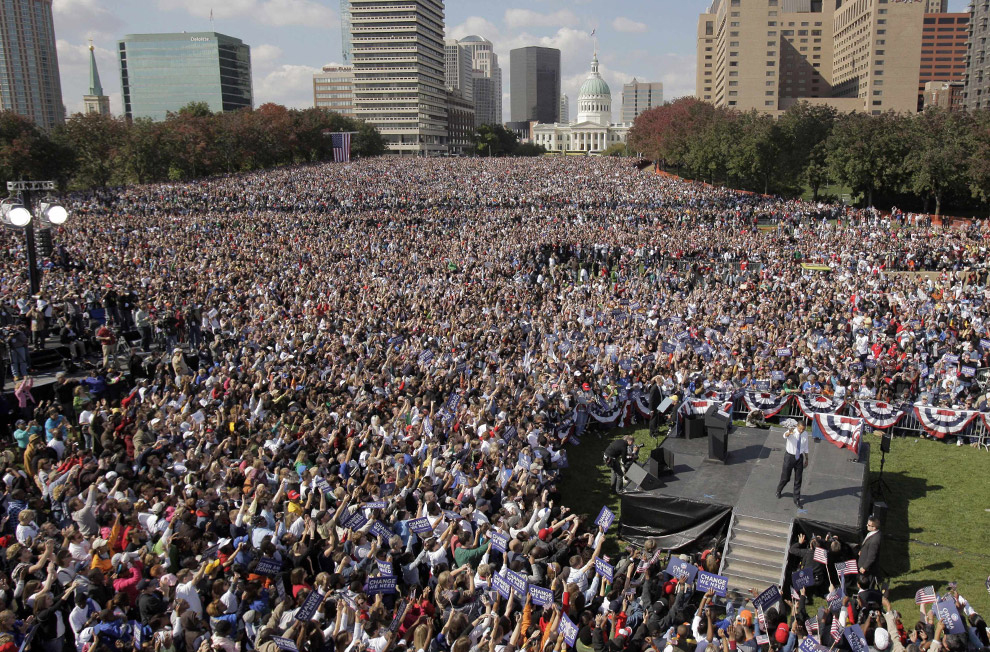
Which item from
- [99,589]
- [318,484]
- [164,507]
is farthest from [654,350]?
[99,589]

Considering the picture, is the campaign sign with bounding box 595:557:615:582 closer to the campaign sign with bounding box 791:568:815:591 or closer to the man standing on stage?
the campaign sign with bounding box 791:568:815:591

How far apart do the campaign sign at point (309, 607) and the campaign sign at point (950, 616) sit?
660 cm

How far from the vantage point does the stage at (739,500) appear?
10.8 metres

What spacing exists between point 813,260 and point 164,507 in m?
30.5

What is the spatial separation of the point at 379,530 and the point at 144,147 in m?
73.6

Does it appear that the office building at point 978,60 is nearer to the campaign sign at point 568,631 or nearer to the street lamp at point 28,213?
the street lamp at point 28,213

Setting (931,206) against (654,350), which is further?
(931,206)

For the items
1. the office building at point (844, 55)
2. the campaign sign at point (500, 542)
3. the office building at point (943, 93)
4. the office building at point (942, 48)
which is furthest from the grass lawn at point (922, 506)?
the office building at point (942, 48)

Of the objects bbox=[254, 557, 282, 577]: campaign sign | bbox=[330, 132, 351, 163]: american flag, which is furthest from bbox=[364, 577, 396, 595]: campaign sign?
bbox=[330, 132, 351, 163]: american flag

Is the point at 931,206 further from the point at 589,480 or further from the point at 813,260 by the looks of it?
the point at 589,480

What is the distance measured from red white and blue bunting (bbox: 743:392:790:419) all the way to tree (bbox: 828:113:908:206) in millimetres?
42595

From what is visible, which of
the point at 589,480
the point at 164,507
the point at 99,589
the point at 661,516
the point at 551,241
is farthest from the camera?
the point at 551,241

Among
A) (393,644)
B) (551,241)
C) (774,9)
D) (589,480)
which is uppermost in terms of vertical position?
(774,9)

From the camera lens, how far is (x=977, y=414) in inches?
604
